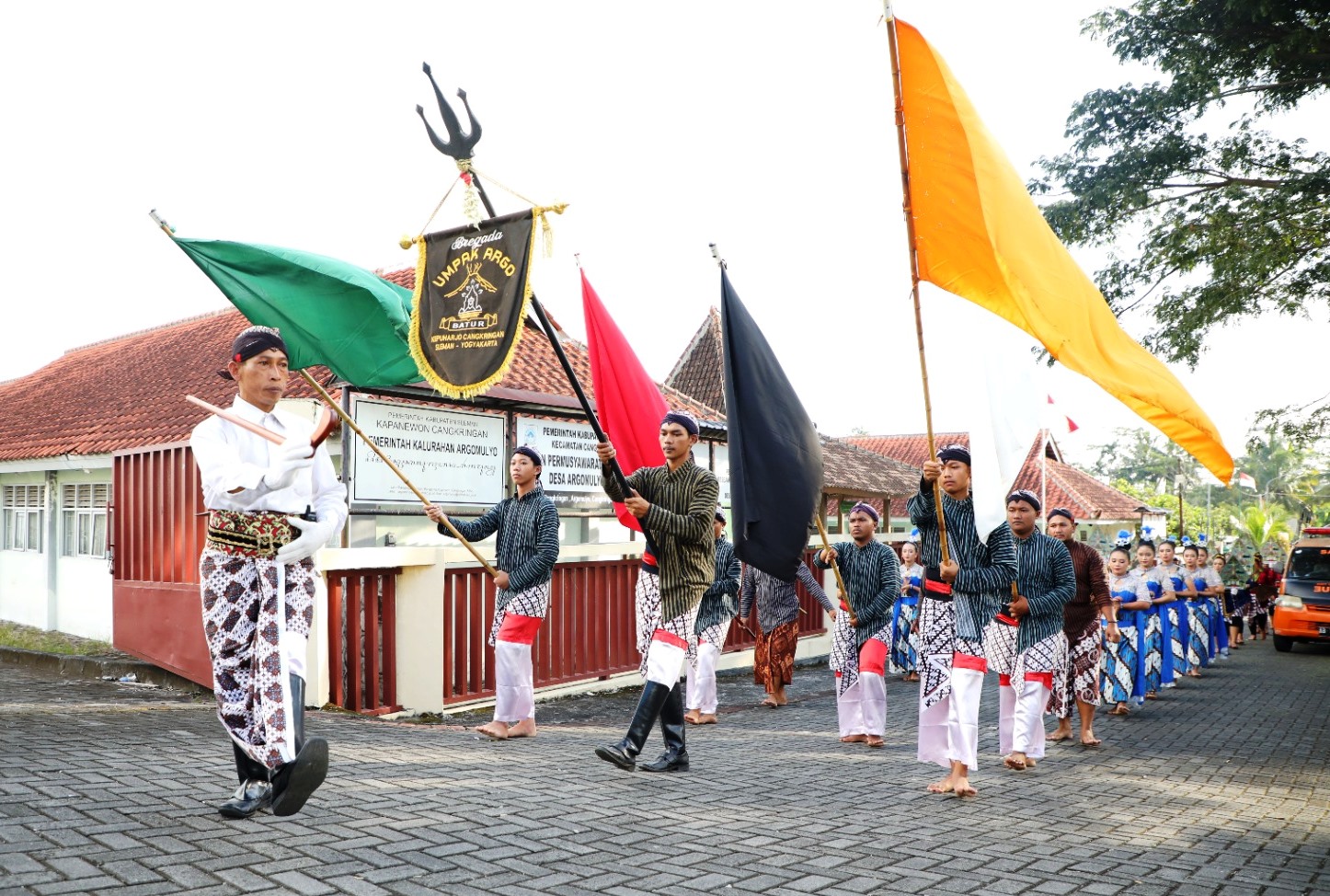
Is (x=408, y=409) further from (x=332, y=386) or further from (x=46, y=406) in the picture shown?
(x=46, y=406)

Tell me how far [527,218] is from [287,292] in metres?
1.56

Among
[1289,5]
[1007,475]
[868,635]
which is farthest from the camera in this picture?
[1289,5]

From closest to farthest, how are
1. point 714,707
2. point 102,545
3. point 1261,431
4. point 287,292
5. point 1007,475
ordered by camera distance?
1. point 1007,475
2. point 287,292
3. point 714,707
4. point 102,545
5. point 1261,431

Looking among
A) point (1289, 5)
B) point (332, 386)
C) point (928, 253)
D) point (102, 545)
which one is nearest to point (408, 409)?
point (332, 386)

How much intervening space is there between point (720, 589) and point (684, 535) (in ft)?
12.5

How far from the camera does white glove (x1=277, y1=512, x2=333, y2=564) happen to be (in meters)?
4.42

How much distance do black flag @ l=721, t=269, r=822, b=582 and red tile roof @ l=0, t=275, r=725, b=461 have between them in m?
5.01

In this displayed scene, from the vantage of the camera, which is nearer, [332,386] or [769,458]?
[769,458]

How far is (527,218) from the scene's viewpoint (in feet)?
18.6

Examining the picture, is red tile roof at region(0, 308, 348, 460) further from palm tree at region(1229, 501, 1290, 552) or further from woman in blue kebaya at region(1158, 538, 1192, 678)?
palm tree at region(1229, 501, 1290, 552)

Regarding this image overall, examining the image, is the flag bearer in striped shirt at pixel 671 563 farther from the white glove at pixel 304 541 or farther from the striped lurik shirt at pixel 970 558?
the white glove at pixel 304 541

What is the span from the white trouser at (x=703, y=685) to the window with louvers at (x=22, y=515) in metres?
11.3

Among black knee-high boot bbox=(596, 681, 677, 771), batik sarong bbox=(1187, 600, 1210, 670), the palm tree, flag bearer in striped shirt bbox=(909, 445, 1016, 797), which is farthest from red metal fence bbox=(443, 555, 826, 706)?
the palm tree

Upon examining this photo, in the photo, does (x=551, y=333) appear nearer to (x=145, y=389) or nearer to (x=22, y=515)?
(x=145, y=389)
